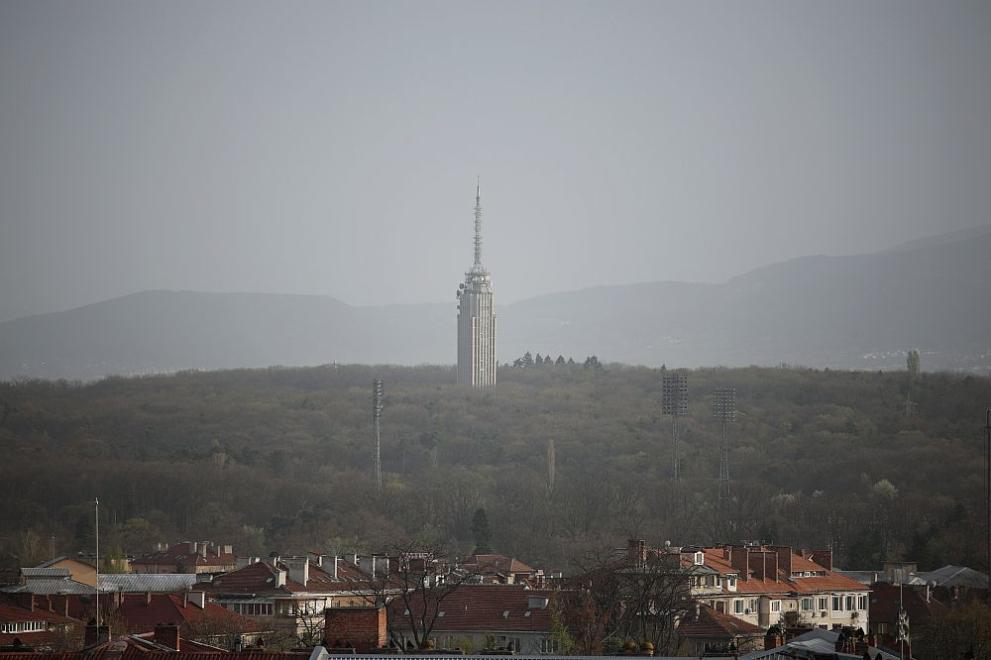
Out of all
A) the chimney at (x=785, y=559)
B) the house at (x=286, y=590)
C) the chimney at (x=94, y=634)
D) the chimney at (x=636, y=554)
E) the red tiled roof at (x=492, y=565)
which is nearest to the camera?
the chimney at (x=94, y=634)

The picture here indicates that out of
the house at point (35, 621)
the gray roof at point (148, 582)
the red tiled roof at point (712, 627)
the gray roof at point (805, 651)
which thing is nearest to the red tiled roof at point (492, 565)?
the gray roof at point (148, 582)

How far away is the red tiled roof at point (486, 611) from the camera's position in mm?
81375

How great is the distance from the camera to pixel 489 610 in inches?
3332

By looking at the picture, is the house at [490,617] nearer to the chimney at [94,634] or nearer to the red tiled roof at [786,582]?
the red tiled roof at [786,582]

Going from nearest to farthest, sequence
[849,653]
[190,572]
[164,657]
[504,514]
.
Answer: [164,657] → [849,653] → [190,572] → [504,514]

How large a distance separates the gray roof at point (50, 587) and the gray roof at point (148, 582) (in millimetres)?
1173

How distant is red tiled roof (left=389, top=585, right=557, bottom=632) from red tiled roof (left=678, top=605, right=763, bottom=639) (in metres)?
4.86

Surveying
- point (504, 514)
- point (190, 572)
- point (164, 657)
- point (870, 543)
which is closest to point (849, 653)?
point (164, 657)

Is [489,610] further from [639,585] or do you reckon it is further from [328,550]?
[328,550]

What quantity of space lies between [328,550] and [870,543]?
114 feet

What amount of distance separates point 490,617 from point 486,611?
83 centimetres

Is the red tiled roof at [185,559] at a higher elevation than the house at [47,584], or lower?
lower

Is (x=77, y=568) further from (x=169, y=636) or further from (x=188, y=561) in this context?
(x=169, y=636)

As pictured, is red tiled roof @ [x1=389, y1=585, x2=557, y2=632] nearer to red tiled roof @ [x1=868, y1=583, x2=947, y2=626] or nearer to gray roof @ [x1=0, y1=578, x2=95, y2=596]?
red tiled roof @ [x1=868, y1=583, x2=947, y2=626]
